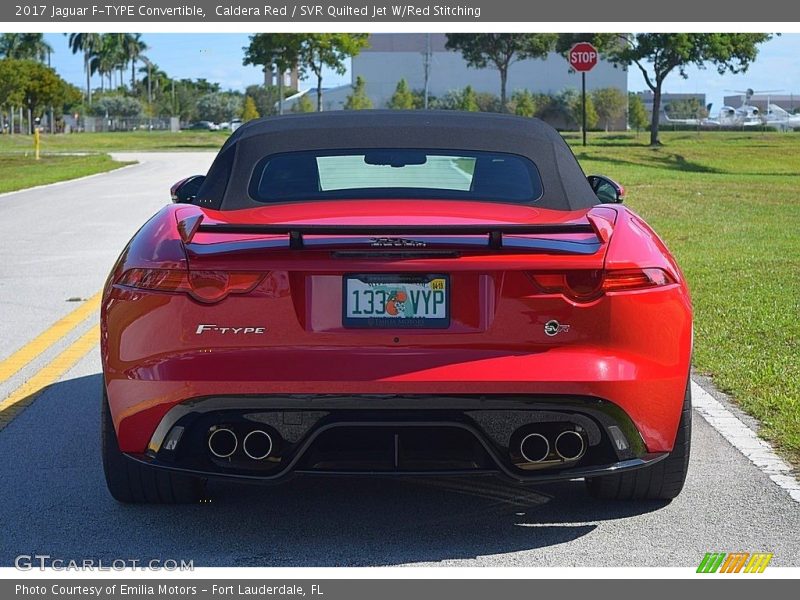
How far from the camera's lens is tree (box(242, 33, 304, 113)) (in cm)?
6531

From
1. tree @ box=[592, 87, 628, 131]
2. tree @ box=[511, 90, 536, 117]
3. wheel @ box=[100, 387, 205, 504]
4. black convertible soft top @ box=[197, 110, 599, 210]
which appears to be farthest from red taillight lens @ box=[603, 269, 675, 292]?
tree @ box=[592, 87, 628, 131]

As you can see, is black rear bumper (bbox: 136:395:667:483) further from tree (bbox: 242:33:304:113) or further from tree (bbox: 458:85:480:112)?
tree (bbox: 458:85:480:112)

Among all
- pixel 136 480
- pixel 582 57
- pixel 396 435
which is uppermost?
pixel 582 57

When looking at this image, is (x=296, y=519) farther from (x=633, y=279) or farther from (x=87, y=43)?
(x=87, y=43)

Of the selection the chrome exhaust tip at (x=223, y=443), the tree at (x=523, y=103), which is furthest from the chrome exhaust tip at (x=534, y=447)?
the tree at (x=523, y=103)

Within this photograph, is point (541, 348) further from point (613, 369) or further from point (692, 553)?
point (692, 553)

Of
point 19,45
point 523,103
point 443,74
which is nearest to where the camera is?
point 523,103

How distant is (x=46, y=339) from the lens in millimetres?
8477

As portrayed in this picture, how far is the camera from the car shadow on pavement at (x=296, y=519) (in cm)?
421

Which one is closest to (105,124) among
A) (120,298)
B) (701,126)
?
(701,126)

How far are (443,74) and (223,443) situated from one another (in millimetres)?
112734

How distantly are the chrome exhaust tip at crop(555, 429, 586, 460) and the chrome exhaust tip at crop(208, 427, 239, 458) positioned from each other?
1.06 metres

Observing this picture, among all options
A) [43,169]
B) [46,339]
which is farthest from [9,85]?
[46,339]

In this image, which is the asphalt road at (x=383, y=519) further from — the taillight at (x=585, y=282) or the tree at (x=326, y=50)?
the tree at (x=326, y=50)
